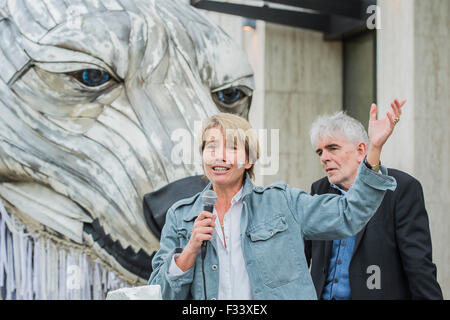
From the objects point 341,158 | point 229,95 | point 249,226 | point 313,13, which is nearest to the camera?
point 249,226

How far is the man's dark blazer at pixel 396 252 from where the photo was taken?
7.11ft

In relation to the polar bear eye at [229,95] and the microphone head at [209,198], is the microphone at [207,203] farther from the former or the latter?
the polar bear eye at [229,95]

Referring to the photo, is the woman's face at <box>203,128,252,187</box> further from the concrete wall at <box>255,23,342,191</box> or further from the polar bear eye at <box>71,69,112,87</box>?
the concrete wall at <box>255,23,342,191</box>

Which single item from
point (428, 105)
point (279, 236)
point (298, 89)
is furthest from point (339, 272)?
point (298, 89)

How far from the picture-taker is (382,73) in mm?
5137

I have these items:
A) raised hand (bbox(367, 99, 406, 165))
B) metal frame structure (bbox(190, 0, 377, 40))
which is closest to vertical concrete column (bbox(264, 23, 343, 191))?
metal frame structure (bbox(190, 0, 377, 40))

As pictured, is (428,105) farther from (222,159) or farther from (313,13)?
(222,159)

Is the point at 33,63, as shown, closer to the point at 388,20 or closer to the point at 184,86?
the point at 184,86

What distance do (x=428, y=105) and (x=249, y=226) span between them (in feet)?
11.7

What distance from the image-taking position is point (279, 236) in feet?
5.01

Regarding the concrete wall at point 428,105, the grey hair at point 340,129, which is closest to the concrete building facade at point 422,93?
the concrete wall at point 428,105

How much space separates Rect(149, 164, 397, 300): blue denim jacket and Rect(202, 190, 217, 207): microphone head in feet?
0.34

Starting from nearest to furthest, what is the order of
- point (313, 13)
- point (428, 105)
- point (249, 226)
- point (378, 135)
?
point (378, 135) < point (249, 226) < point (428, 105) < point (313, 13)
